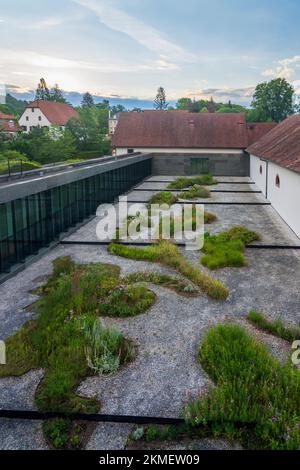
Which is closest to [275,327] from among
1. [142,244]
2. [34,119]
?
[142,244]

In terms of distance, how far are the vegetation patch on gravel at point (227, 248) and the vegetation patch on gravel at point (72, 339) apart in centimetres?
339

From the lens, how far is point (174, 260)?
13000 mm

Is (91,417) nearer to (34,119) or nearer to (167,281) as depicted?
(167,281)

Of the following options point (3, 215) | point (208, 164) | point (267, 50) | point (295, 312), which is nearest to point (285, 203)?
point (295, 312)

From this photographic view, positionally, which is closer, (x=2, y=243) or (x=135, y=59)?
(x=2, y=243)

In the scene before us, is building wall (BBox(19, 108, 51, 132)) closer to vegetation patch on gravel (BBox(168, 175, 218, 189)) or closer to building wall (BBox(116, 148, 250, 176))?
building wall (BBox(116, 148, 250, 176))

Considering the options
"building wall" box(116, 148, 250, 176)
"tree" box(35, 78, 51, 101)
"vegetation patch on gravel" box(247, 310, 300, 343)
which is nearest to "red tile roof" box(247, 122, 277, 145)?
"building wall" box(116, 148, 250, 176)

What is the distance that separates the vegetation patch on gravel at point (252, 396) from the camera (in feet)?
18.1

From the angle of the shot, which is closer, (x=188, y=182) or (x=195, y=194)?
(x=195, y=194)

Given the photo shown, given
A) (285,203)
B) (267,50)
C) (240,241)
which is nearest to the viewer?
(240,241)

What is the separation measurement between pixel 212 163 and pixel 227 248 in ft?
89.3

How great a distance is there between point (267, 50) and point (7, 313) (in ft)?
76.1

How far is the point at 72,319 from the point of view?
9.04 meters
